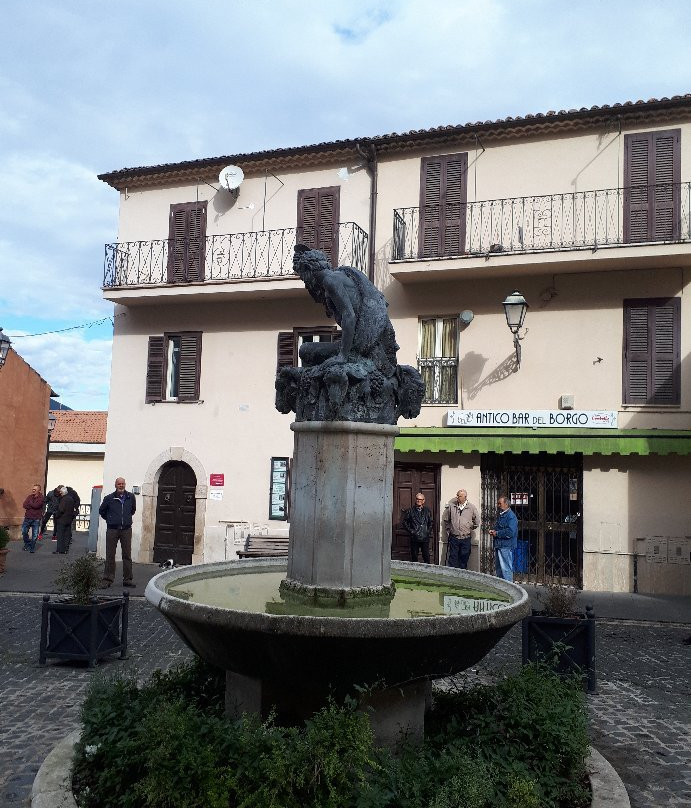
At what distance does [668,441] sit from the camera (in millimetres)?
13297

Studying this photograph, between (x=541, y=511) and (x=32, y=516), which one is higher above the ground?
(x=541, y=511)

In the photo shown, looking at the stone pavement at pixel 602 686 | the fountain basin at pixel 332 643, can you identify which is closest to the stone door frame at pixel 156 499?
the stone pavement at pixel 602 686

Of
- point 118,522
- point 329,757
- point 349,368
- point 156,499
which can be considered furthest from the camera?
point 156,499

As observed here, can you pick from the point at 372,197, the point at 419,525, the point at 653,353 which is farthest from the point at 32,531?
the point at 653,353

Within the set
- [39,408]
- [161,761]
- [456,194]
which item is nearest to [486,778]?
[161,761]

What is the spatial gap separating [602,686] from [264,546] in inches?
322

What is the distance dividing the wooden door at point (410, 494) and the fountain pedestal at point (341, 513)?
9.70 m

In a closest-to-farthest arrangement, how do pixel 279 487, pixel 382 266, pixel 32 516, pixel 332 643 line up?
pixel 332 643, pixel 382 266, pixel 279 487, pixel 32 516

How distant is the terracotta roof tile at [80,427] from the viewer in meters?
31.4

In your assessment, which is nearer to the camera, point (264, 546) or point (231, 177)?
point (264, 546)

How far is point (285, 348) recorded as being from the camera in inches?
646

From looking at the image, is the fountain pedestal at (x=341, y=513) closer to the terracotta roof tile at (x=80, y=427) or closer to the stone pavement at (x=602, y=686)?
the stone pavement at (x=602, y=686)

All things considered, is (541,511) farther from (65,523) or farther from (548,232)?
(65,523)

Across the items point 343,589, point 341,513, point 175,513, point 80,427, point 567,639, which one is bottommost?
point 567,639
